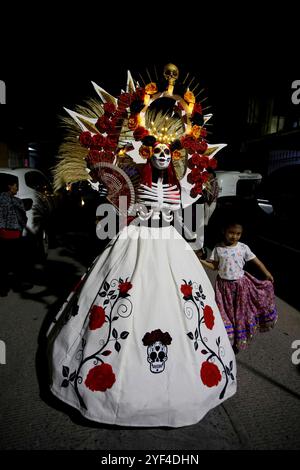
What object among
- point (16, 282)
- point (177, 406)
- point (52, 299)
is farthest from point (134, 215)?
point (16, 282)

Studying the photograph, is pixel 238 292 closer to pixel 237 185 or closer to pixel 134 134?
pixel 134 134

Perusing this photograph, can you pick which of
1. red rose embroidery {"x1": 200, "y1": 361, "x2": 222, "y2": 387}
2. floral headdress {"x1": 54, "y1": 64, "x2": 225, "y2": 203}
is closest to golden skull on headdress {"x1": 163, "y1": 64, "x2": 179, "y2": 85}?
floral headdress {"x1": 54, "y1": 64, "x2": 225, "y2": 203}

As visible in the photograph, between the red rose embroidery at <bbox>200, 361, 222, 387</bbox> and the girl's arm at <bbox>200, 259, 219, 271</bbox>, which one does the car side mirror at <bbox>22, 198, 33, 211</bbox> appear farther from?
the red rose embroidery at <bbox>200, 361, 222, 387</bbox>

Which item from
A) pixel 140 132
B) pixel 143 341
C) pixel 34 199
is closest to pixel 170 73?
pixel 140 132

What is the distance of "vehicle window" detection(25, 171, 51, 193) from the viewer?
22.3 feet

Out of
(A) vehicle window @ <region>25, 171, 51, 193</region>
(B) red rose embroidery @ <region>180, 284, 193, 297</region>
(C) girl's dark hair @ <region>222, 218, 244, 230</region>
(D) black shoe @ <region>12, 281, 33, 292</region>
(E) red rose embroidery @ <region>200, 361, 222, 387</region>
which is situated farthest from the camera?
(A) vehicle window @ <region>25, 171, 51, 193</region>

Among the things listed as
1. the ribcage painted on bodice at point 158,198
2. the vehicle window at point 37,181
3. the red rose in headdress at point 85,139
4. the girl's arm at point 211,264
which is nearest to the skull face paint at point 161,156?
the ribcage painted on bodice at point 158,198

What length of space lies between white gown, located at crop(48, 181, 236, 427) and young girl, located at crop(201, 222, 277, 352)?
622 millimetres

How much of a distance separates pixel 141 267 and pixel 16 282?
3.97 meters

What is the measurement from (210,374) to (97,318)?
3.19 ft

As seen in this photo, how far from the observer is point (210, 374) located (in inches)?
Result: 94.0

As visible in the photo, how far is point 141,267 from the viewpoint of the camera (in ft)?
8.29

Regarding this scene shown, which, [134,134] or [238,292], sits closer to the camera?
[134,134]
